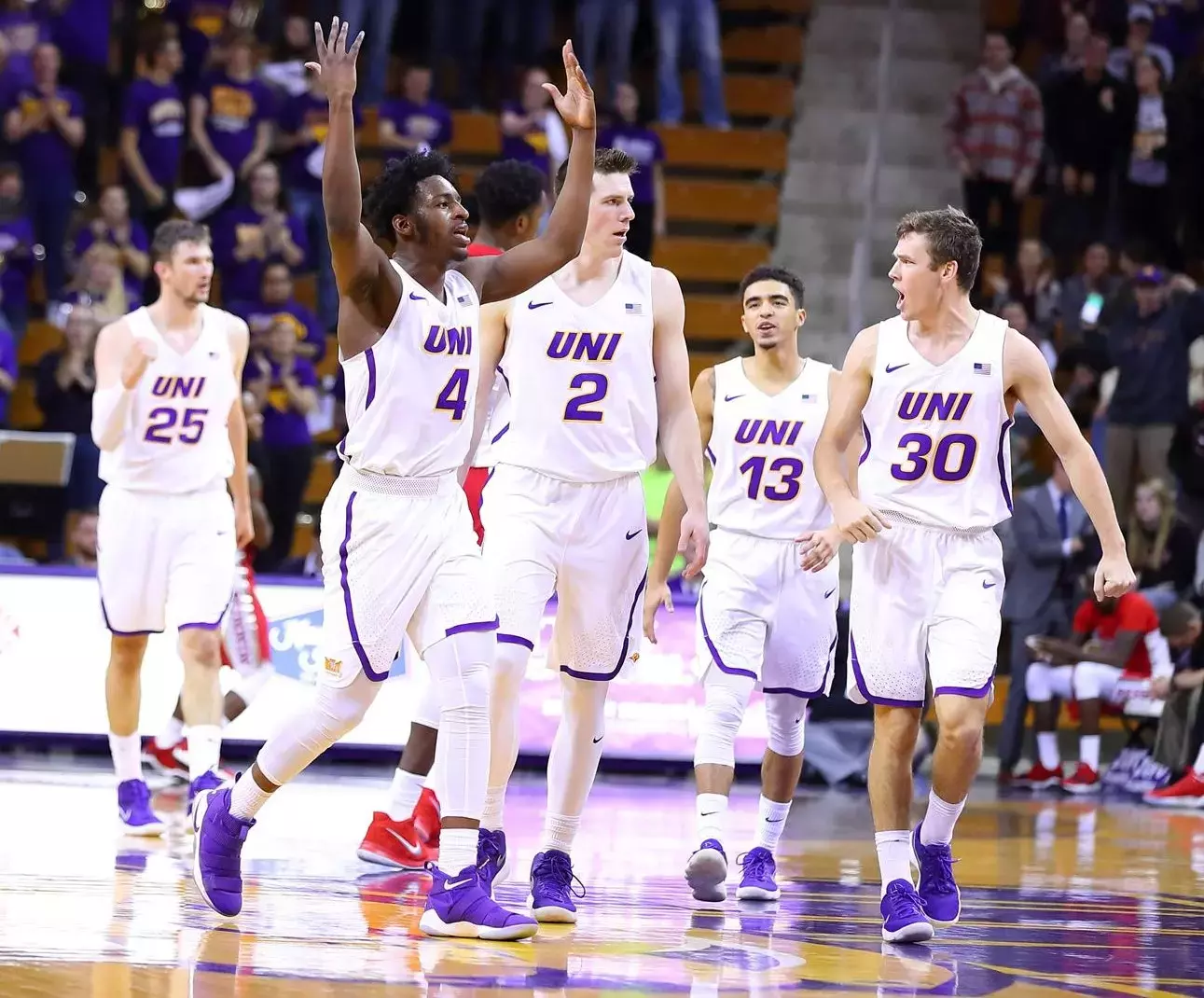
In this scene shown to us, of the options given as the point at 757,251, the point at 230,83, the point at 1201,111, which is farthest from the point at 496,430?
the point at 1201,111

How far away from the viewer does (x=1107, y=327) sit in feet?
52.6

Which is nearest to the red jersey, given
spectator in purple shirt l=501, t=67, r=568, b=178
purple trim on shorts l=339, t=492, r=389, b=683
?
spectator in purple shirt l=501, t=67, r=568, b=178

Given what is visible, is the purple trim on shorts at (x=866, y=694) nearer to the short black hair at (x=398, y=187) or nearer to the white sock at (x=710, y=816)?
the white sock at (x=710, y=816)

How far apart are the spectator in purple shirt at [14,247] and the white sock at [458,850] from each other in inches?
406

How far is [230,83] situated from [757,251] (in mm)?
5222

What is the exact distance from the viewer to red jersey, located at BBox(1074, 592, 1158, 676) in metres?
13.5

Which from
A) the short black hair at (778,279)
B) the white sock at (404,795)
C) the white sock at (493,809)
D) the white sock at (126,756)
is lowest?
the white sock at (126,756)

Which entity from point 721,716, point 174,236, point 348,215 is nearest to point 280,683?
point 174,236

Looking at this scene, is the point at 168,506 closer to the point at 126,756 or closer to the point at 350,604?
the point at 126,756

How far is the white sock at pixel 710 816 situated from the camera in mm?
7043

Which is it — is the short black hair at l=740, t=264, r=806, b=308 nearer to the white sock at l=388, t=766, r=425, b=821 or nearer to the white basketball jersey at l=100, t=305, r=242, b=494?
the white sock at l=388, t=766, r=425, b=821

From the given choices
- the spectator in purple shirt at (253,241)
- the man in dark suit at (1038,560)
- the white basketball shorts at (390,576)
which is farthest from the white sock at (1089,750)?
the white basketball shorts at (390,576)

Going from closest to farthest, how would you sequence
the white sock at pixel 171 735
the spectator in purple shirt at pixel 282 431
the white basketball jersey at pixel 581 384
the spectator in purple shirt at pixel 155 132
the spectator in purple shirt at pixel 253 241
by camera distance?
the white basketball jersey at pixel 581 384 < the white sock at pixel 171 735 < the spectator in purple shirt at pixel 282 431 < the spectator in purple shirt at pixel 253 241 < the spectator in purple shirt at pixel 155 132

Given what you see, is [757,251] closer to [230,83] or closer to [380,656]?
[230,83]
